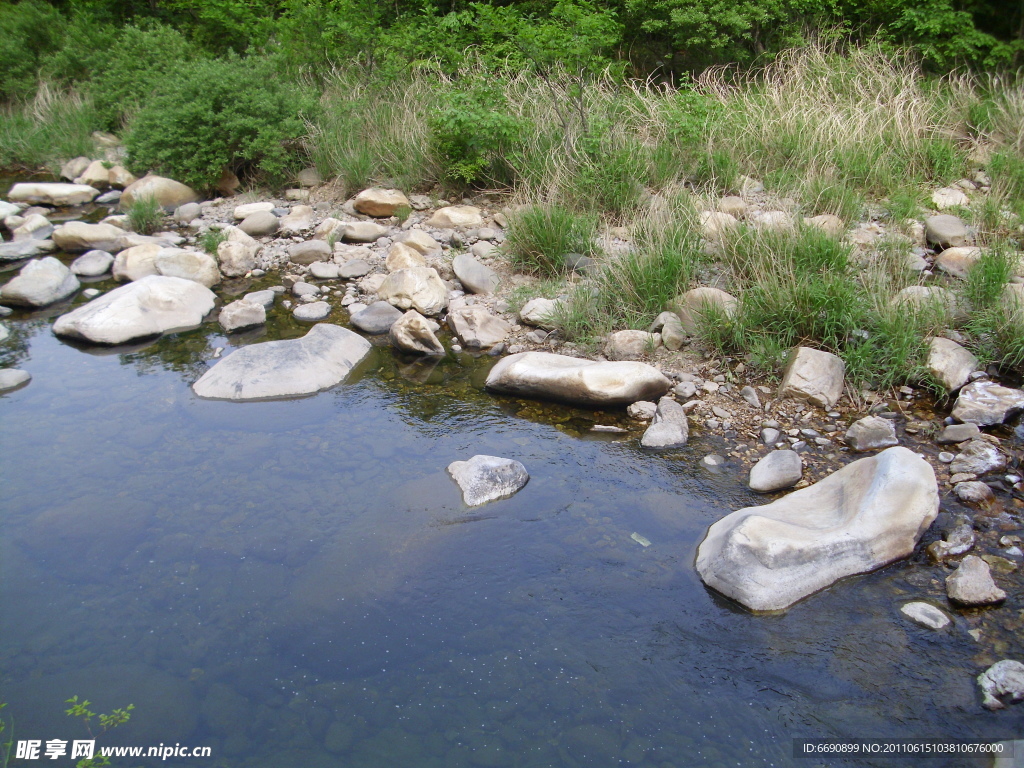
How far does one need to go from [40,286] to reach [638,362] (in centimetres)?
541

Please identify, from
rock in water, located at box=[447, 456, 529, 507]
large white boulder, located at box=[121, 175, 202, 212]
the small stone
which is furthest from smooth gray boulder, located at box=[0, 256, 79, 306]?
the small stone

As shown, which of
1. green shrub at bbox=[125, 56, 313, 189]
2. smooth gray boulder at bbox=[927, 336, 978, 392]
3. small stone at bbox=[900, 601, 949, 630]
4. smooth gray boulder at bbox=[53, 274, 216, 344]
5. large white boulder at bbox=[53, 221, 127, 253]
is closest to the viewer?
small stone at bbox=[900, 601, 949, 630]

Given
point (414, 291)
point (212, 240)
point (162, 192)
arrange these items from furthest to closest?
point (162, 192)
point (212, 240)
point (414, 291)

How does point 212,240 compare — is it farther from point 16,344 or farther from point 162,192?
point 162,192

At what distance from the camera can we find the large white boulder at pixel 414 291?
20.7ft

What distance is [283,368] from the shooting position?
17.1 feet

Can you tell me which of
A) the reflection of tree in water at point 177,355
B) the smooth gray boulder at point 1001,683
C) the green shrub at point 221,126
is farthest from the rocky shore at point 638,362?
the green shrub at point 221,126

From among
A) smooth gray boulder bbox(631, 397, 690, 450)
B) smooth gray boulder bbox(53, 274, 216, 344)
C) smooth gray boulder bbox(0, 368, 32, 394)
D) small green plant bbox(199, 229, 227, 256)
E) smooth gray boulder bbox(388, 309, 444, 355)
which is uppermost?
smooth gray boulder bbox(631, 397, 690, 450)

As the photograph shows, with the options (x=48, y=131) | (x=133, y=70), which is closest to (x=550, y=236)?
(x=133, y=70)

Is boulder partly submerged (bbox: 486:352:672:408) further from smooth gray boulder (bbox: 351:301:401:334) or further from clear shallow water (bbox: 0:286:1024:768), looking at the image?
smooth gray boulder (bbox: 351:301:401:334)

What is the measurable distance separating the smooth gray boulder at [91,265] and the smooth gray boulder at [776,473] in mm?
6454

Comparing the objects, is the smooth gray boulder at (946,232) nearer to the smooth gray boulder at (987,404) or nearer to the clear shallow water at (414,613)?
the smooth gray boulder at (987,404)

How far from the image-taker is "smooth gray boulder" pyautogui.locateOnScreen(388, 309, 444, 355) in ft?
18.6

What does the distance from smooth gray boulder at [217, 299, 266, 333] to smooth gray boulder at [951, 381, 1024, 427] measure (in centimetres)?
512
